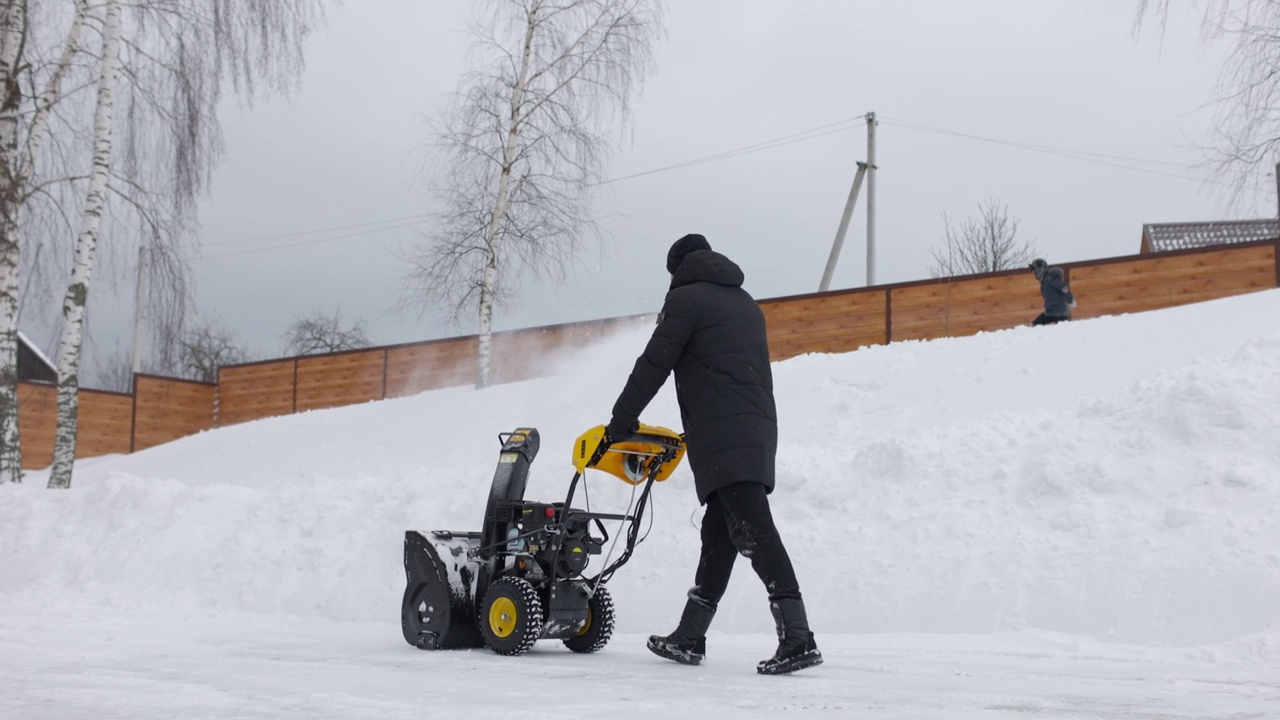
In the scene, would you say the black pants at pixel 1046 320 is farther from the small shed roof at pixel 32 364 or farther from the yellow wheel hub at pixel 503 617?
the small shed roof at pixel 32 364

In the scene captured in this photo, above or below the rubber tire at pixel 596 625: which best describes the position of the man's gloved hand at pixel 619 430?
above

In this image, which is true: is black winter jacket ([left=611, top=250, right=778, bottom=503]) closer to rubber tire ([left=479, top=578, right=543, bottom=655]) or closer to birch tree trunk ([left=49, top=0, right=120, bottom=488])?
rubber tire ([left=479, top=578, right=543, bottom=655])

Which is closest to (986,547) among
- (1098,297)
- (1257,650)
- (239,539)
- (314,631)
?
(1257,650)

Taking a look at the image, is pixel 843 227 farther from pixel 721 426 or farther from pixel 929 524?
pixel 721 426

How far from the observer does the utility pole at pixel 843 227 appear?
27.0 m

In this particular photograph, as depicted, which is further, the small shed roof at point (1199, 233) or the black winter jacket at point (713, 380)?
the small shed roof at point (1199, 233)

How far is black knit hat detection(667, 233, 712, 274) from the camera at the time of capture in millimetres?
4949

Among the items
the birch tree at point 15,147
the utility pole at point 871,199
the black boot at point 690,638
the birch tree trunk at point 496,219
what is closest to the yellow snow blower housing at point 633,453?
the black boot at point 690,638

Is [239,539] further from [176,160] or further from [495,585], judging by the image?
[176,160]

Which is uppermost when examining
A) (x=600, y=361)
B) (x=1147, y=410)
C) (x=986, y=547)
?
(x=600, y=361)

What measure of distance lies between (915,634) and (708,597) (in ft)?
7.44

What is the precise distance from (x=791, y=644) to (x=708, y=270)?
1.62 meters

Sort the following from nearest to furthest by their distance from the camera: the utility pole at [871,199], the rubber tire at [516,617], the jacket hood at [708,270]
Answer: the jacket hood at [708,270]
the rubber tire at [516,617]
the utility pole at [871,199]

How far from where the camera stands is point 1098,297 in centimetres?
1597
